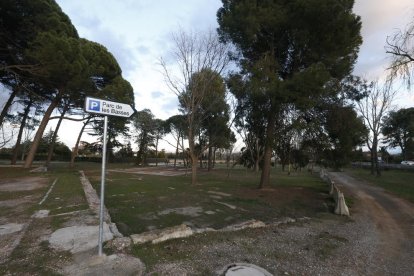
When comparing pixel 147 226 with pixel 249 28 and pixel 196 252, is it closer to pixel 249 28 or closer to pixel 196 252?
pixel 196 252

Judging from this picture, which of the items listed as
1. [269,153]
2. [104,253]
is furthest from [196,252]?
[269,153]

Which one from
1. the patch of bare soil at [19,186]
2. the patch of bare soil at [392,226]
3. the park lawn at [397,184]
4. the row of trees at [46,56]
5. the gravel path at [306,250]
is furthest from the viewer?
the row of trees at [46,56]

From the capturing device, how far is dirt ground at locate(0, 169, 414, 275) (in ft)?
14.2

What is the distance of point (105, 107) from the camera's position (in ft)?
14.7

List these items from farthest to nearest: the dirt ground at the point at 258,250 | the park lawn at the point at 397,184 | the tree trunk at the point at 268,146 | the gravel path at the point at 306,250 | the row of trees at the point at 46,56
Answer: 1. the row of trees at the point at 46,56
2. the park lawn at the point at 397,184
3. the tree trunk at the point at 268,146
4. the gravel path at the point at 306,250
5. the dirt ground at the point at 258,250

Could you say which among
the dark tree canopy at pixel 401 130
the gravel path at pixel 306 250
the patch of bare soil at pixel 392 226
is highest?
the dark tree canopy at pixel 401 130

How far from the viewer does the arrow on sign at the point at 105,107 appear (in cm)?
436

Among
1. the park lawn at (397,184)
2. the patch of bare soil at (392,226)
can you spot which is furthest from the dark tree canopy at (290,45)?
the park lawn at (397,184)

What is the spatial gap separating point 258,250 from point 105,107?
3.56m

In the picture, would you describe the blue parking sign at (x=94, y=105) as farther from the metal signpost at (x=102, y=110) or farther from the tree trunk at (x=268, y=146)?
the tree trunk at (x=268, y=146)

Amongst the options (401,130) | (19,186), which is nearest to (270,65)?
(19,186)

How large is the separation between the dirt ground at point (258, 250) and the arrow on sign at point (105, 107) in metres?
2.16

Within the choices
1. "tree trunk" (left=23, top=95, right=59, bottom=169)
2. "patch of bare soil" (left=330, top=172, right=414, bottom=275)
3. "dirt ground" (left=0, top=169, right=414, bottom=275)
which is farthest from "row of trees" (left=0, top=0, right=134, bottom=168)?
"patch of bare soil" (left=330, top=172, right=414, bottom=275)

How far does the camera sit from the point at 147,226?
655cm
